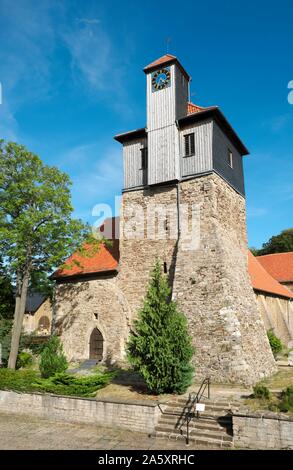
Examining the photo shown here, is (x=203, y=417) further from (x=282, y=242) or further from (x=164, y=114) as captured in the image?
(x=282, y=242)

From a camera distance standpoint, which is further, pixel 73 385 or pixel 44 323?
pixel 44 323

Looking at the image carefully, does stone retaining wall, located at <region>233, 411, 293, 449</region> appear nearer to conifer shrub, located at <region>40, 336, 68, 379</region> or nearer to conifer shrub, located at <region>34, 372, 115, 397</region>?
conifer shrub, located at <region>34, 372, 115, 397</region>

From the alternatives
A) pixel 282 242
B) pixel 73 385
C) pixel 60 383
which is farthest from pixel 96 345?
pixel 282 242

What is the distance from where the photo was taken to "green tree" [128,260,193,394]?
38.6 ft

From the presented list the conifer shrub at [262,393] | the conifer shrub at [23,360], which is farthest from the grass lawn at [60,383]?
the conifer shrub at [262,393]

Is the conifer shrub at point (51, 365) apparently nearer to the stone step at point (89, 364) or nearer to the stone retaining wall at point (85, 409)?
the stone retaining wall at point (85, 409)

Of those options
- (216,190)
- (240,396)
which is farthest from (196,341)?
(216,190)

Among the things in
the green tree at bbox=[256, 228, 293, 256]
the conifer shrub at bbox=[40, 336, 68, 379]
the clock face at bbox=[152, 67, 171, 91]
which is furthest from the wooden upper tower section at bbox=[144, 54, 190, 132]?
the green tree at bbox=[256, 228, 293, 256]

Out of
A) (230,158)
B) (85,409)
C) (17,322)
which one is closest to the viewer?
(85,409)

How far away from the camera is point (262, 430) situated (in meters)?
8.68

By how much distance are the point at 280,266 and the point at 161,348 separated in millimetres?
25319

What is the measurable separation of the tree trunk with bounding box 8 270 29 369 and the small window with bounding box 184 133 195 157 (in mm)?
9645

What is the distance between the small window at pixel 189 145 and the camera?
17.3 metres
